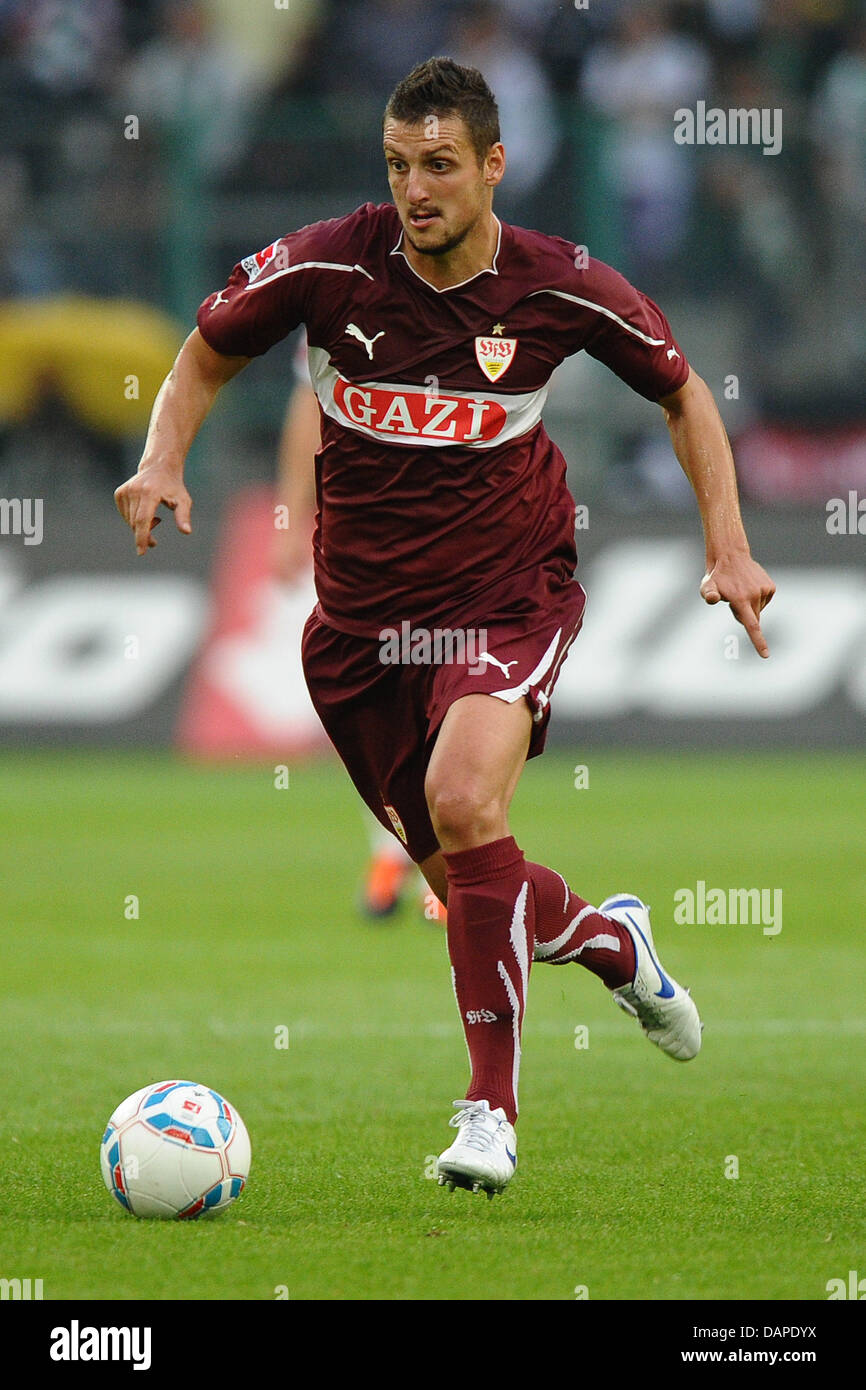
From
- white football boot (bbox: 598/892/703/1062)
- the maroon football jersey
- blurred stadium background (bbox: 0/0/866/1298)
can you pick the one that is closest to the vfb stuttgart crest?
the maroon football jersey

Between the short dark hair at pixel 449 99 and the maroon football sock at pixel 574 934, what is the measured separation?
1770 millimetres

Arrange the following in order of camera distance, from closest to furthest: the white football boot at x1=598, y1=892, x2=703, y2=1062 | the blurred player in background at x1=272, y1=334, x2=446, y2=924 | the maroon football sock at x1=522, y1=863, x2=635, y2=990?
the maroon football sock at x1=522, y1=863, x2=635, y2=990 → the white football boot at x1=598, y1=892, x2=703, y2=1062 → the blurred player in background at x1=272, y1=334, x2=446, y2=924

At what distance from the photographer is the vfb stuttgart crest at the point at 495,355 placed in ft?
16.9

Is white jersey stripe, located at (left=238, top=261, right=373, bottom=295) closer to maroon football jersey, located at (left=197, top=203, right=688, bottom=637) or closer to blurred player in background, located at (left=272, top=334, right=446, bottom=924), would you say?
maroon football jersey, located at (left=197, top=203, right=688, bottom=637)

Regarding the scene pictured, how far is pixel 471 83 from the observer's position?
500 cm

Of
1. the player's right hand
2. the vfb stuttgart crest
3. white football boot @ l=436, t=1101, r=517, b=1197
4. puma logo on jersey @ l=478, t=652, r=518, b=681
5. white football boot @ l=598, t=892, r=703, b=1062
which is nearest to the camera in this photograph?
white football boot @ l=436, t=1101, r=517, b=1197

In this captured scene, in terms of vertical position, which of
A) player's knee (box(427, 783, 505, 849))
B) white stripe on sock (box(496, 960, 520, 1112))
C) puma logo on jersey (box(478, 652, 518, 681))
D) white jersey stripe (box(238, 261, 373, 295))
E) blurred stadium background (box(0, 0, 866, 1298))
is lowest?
white stripe on sock (box(496, 960, 520, 1112))

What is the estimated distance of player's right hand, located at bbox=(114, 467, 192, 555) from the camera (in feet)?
15.8

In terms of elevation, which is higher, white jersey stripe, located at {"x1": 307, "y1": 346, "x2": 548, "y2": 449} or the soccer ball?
white jersey stripe, located at {"x1": 307, "y1": 346, "x2": 548, "y2": 449}

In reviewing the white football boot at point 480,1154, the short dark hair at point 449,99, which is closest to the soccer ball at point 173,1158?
the white football boot at point 480,1154

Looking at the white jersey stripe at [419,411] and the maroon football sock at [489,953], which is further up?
the white jersey stripe at [419,411]

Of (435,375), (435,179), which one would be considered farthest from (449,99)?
(435,375)

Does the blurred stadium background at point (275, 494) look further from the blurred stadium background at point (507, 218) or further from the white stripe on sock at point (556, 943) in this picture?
the white stripe on sock at point (556, 943)

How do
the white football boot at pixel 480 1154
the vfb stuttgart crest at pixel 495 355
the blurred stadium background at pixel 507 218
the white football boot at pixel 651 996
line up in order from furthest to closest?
the blurred stadium background at pixel 507 218
the white football boot at pixel 651 996
the vfb stuttgart crest at pixel 495 355
the white football boot at pixel 480 1154
